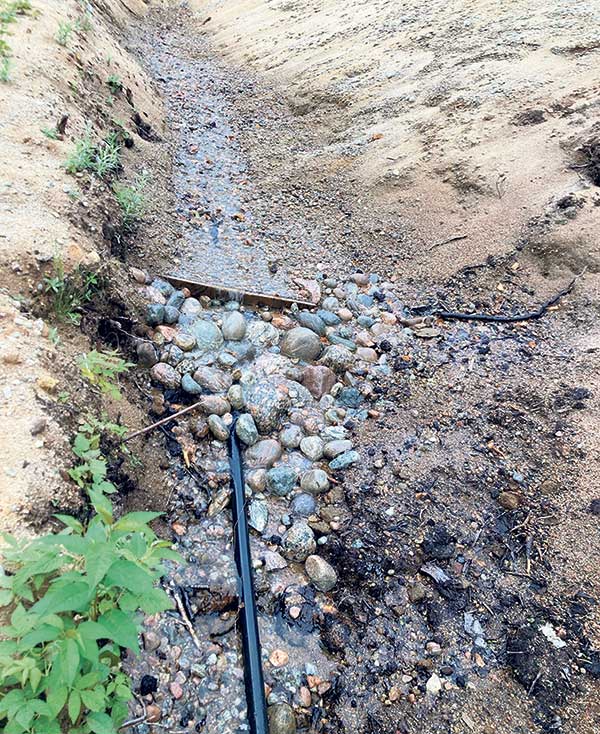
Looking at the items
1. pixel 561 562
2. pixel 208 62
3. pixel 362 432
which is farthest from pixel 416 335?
pixel 208 62

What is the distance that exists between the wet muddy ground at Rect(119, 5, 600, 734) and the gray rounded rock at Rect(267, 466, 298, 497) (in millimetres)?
64

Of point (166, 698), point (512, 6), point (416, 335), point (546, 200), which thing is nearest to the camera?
point (166, 698)

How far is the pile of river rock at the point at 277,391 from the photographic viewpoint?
8.41ft

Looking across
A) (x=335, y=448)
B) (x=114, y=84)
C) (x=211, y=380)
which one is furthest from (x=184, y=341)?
(x=114, y=84)

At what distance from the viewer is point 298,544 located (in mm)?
2416

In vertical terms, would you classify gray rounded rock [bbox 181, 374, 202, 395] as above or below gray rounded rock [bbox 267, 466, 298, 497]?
above

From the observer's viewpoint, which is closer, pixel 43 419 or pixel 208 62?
pixel 43 419

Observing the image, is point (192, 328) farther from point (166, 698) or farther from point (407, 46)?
point (407, 46)

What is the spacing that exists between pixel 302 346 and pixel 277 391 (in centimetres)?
47

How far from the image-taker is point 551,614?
2137 millimetres

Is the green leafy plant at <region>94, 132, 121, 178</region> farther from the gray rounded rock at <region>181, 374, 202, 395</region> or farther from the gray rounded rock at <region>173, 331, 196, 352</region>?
the gray rounded rock at <region>181, 374, 202, 395</region>

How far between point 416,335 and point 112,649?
2.82 m

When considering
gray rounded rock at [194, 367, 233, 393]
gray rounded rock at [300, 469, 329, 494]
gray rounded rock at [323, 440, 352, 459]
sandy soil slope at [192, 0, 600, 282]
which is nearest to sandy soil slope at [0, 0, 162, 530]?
gray rounded rock at [194, 367, 233, 393]

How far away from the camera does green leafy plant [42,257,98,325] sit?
2.54 m
